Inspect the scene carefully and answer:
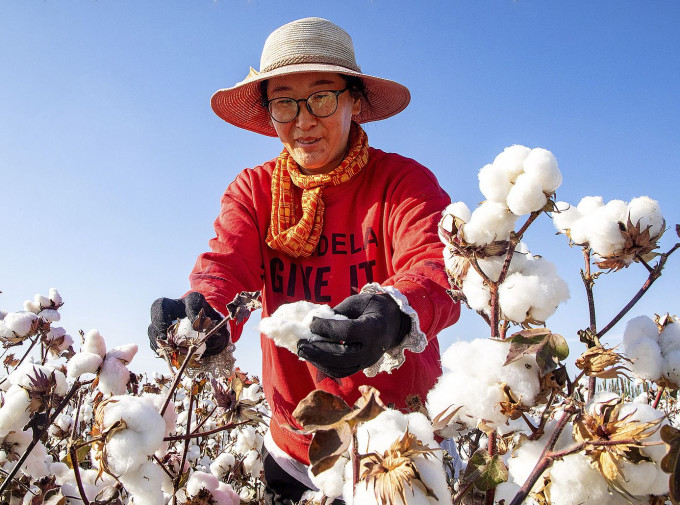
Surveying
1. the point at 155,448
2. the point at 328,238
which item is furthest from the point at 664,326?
the point at 328,238

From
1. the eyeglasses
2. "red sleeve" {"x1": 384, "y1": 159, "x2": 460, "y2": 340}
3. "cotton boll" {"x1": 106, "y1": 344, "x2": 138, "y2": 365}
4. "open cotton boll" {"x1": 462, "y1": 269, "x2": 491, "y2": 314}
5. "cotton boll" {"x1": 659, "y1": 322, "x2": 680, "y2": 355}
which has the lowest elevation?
"cotton boll" {"x1": 659, "y1": 322, "x2": 680, "y2": 355}

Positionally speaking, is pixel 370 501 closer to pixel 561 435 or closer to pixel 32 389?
pixel 561 435

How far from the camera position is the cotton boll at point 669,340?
2.51ft

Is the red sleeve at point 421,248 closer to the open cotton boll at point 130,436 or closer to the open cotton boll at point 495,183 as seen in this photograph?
the open cotton boll at point 495,183

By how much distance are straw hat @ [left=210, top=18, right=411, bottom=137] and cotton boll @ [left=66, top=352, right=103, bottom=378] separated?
1.22 m

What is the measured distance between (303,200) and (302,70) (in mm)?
499

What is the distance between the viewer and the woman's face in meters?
2.07

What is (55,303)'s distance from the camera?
8.87ft

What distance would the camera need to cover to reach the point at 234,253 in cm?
198

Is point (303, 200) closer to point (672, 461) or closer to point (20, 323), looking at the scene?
point (20, 323)

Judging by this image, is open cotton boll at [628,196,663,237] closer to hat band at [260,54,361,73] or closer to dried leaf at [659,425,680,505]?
dried leaf at [659,425,680,505]

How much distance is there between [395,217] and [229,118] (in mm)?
1099

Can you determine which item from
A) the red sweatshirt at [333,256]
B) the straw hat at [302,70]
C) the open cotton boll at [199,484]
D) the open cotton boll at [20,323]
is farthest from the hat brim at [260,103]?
the open cotton boll at [199,484]

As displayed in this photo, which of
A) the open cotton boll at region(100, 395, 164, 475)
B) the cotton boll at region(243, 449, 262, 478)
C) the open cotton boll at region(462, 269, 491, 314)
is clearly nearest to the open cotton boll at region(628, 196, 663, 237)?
the open cotton boll at region(462, 269, 491, 314)
